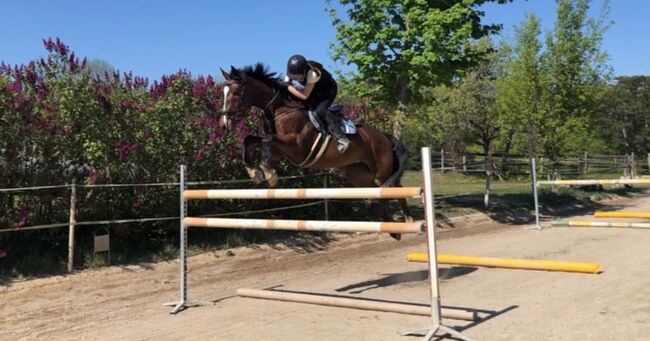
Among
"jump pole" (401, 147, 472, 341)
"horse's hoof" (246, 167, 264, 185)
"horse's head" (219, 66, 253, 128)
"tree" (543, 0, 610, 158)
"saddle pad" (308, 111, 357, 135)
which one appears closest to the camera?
"jump pole" (401, 147, 472, 341)

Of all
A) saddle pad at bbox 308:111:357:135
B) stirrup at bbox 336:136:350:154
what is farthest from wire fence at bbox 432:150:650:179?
stirrup at bbox 336:136:350:154

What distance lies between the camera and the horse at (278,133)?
221 inches

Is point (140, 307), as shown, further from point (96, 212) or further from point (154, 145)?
point (154, 145)

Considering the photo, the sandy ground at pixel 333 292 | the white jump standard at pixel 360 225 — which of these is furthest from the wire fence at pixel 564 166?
the white jump standard at pixel 360 225

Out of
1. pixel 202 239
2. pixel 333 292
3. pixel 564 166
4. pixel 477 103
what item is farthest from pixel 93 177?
pixel 477 103

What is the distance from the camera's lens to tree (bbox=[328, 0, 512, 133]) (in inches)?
501

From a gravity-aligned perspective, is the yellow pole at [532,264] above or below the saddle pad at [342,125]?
below

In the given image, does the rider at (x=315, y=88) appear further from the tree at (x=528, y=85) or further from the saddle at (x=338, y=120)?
the tree at (x=528, y=85)

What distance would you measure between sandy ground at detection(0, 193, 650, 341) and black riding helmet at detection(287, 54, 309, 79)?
2559 millimetres

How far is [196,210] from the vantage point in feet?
31.9

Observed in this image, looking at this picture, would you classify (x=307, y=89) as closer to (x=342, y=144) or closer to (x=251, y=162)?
(x=342, y=144)

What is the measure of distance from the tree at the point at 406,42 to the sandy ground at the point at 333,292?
4808 millimetres

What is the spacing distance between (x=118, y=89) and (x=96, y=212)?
2021 millimetres

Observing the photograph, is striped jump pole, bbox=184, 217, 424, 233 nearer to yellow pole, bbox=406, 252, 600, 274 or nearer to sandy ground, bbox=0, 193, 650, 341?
sandy ground, bbox=0, 193, 650, 341
